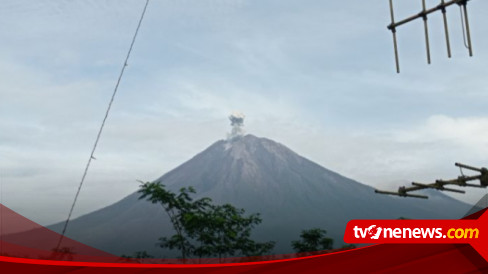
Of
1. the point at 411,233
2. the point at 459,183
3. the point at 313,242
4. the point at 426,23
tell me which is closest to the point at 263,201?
the point at 313,242

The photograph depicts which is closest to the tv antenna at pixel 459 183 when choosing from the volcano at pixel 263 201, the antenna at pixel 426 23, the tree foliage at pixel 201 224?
the antenna at pixel 426 23

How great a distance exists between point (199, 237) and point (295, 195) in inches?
4012

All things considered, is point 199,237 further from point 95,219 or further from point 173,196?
point 95,219

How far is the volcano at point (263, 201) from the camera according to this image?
303ft

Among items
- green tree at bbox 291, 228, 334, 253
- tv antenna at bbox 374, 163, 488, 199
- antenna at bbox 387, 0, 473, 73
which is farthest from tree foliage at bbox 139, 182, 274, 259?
antenna at bbox 387, 0, 473, 73

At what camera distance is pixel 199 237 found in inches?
554

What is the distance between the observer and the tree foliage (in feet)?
43.5

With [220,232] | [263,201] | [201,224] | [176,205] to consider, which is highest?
[263,201]

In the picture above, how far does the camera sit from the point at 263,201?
111 m

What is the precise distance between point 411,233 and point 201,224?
12.0 metres

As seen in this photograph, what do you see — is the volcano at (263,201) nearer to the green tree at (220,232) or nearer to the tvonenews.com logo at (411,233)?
the green tree at (220,232)

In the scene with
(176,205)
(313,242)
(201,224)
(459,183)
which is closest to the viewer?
(459,183)

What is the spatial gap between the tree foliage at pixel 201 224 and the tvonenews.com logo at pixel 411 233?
36.0 ft

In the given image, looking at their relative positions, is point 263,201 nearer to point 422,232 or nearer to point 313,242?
point 313,242
